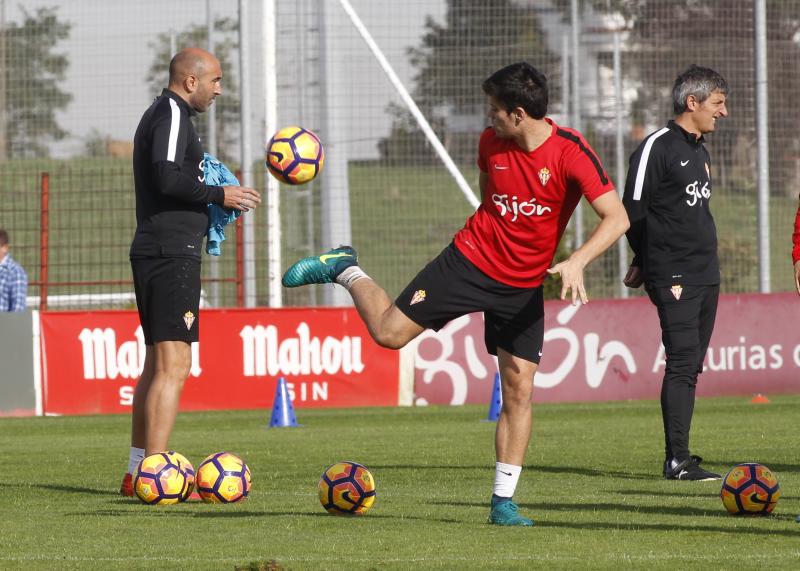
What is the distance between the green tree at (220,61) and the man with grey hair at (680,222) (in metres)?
9.12

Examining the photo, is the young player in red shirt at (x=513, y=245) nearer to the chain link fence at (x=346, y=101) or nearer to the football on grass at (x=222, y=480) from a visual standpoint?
the football on grass at (x=222, y=480)

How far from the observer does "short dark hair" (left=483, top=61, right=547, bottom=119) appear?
6.68 meters

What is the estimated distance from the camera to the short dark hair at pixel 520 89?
6676 mm

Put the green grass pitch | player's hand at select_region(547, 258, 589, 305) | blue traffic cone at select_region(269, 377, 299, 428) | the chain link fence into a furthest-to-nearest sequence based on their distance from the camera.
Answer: the chain link fence, blue traffic cone at select_region(269, 377, 299, 428), player's hand at select_region(547, 258, 589, 305), the green grass pitch

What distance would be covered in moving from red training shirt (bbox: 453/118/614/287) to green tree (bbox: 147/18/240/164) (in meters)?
10.9

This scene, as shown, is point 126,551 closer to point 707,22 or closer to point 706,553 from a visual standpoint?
point 706,553

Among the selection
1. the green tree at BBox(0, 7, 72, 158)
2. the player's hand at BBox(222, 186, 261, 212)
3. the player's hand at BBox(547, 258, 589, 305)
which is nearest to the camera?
the player's hand at BBox(547, 258, 589, 305)

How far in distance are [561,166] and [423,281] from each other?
2.83 ft

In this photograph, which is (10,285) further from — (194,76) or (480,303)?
(480,303)

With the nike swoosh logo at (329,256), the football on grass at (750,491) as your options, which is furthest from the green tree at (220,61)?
the football on grass at (750,491)

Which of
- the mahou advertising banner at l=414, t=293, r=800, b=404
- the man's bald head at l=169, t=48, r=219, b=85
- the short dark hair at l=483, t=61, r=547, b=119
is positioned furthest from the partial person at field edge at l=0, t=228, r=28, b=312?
the short dark hair at l=483, t=61, r=547, b=119

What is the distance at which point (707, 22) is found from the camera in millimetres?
19156

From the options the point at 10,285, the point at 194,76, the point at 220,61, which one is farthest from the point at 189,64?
the point at 220,61

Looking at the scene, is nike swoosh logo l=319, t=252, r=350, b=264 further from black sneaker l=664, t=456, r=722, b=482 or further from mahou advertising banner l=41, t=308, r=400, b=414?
mahou advertising banner l=41, t=308, r=400, b=414
